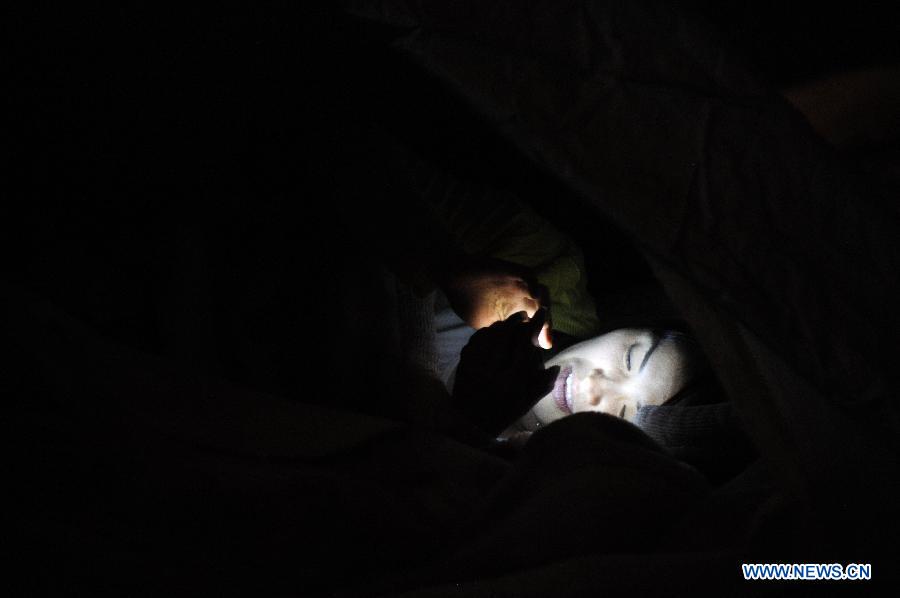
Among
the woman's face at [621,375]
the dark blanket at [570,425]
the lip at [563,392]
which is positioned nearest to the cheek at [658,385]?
the woman's face at [621,375]

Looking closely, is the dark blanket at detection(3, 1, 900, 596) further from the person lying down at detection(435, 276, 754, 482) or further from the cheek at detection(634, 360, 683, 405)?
the cheek at detection(634, 360, 683, 405)

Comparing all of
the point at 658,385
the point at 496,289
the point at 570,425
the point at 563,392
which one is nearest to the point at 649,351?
the point at 658,385

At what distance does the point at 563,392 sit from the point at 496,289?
28cm

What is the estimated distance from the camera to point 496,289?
4.09 ft

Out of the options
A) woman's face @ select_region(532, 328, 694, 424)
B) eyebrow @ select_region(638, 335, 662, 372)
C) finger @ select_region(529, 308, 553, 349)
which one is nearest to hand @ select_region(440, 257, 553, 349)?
finger @ select_region(529, 308, 553, 349)

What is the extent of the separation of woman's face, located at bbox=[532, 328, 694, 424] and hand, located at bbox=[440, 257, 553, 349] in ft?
0.36

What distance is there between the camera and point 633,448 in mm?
658

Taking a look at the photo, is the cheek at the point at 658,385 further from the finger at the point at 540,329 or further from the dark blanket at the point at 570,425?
the dark blanket at the point at 570,425

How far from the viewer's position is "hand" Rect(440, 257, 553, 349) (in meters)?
1.23

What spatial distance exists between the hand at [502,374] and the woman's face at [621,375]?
0.45ft

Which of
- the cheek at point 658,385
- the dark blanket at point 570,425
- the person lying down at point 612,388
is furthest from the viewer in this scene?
the cheek at point 658,385

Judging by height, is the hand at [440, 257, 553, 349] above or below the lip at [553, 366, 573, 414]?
above

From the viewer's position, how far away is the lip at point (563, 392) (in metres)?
1.25

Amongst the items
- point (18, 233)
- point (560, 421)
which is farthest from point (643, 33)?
point (18, 233)
